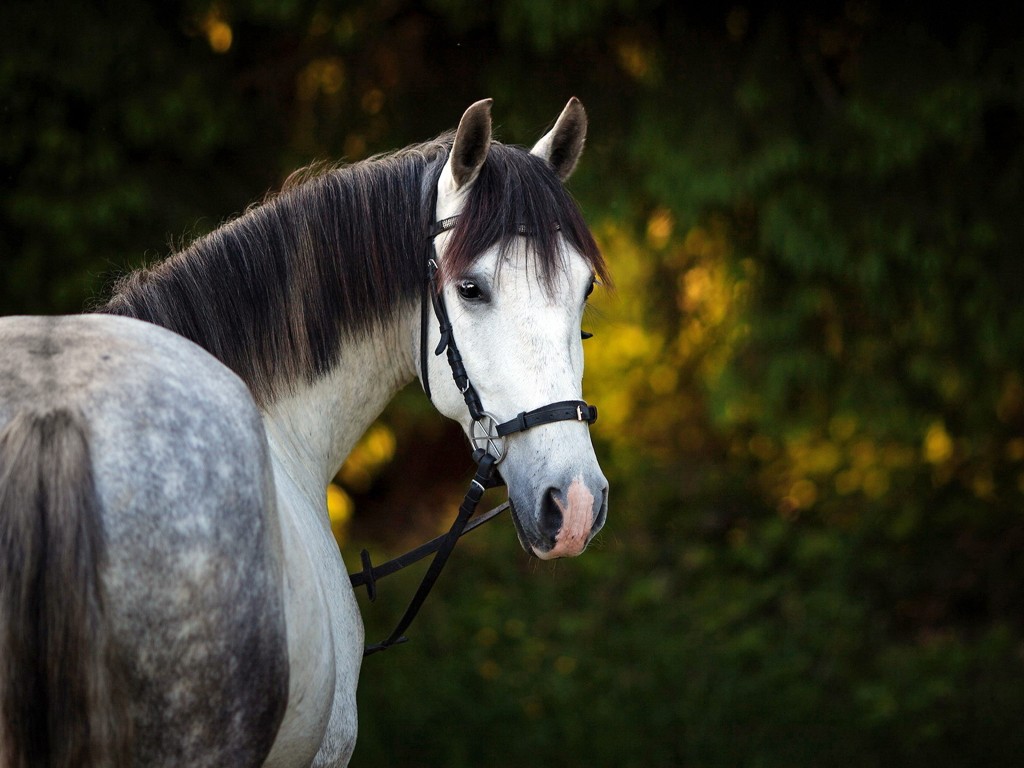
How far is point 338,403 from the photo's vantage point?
2.44 meters

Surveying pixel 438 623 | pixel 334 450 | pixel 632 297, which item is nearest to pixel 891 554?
pixel 632 297

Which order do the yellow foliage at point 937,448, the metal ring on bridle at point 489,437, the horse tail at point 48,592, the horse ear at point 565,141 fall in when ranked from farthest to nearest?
1. the yellow foliage at point 937,448
2. the horse ear at point 565,141
3. the metal ring on bridle at point 489,437
4. the horse tail at point 48,592

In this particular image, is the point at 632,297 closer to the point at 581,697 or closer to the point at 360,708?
the point at 581,697

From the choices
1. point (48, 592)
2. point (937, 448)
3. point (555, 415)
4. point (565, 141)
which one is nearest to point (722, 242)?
point (937, 448)

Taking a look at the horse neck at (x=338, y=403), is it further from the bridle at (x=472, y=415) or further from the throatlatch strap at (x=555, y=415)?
the throatlatch strap at (x=555, y=415)

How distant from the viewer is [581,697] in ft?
18.6

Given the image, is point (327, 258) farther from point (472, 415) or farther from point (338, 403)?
point (472, 415)

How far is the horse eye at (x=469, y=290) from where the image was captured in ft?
7.36

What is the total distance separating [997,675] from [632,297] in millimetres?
3337

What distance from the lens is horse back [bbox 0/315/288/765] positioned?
149 centimetres

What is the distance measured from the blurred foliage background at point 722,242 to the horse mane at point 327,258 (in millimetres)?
2642

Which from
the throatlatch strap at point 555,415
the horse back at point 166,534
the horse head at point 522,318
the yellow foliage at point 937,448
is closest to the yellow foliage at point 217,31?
the horse head at point 522,318

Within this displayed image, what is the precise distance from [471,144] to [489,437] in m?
0.68

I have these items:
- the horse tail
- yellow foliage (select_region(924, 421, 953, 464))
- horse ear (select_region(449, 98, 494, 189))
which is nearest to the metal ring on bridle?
horse ear (select_region(449, 98, 494, 189))
